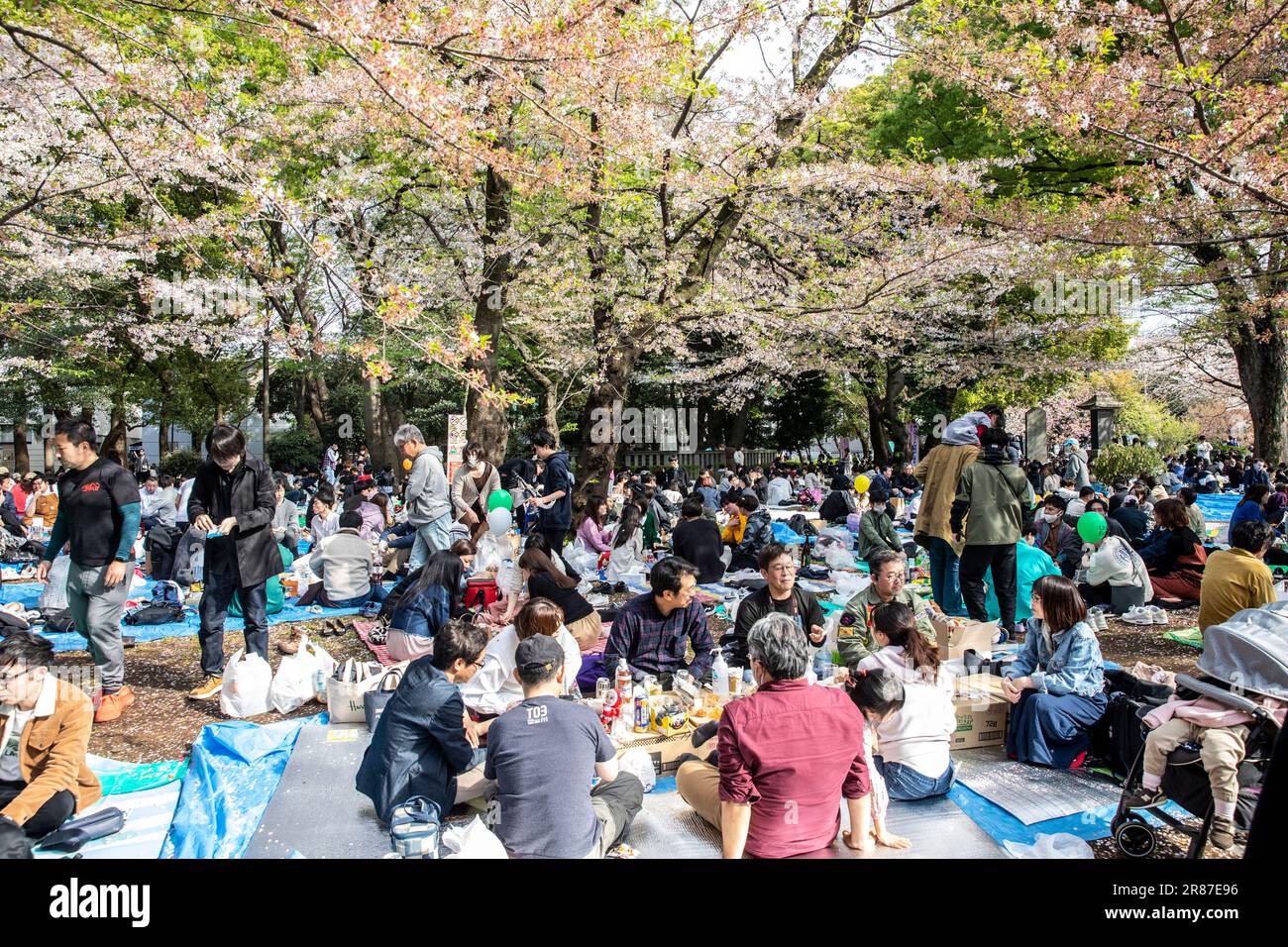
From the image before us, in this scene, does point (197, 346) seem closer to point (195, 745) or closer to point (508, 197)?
point (508, 197)

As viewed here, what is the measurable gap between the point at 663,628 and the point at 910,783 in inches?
73.2

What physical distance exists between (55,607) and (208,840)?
5160 mm

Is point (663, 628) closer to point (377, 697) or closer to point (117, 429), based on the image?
point (377, 697)

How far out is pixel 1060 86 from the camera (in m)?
7.02

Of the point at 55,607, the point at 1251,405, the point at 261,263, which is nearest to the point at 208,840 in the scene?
the point at 261,263

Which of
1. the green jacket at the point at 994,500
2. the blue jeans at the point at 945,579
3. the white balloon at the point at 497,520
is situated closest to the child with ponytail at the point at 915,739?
the green jacket at the point at 994,500

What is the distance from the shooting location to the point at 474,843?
3.08 metres

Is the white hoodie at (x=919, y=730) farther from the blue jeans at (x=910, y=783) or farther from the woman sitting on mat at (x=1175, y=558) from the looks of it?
the woman sitting on mat at (x=1175, y=558)

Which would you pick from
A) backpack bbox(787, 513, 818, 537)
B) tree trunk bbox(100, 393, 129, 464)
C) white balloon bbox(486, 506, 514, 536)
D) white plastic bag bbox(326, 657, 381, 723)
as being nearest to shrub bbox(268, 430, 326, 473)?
tree trunk bbox(100, 393, 129, 464)

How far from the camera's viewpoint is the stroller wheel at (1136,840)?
3.54 m

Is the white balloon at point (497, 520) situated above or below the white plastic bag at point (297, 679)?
above

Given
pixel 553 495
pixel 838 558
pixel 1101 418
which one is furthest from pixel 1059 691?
pixel 1101 418

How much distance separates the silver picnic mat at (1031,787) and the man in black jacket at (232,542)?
469 centimetres

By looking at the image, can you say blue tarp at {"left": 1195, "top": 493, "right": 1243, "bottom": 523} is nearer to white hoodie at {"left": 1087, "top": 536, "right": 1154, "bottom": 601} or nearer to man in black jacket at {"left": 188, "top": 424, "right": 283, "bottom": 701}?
white hoodie at {"left": 1087, "top": 536, "right": 1154, "bottom": 601}
